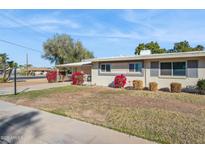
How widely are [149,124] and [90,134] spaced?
1.82 metres

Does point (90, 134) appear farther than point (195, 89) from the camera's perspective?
No

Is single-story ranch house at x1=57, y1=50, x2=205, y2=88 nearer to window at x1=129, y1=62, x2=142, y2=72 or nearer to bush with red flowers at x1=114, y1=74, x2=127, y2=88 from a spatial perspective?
window at x1=129, y1=62, x2=142, y2=72

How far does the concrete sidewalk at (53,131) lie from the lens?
4.56m

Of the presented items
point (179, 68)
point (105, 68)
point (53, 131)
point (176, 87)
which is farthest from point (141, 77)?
point (53, 131)

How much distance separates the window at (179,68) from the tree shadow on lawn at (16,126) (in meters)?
9.82

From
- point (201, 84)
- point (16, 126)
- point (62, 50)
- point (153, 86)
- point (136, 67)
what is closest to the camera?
point (16, 126)

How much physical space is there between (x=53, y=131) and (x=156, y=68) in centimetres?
1073

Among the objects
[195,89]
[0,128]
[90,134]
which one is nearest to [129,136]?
[90,134]

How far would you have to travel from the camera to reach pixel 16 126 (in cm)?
582

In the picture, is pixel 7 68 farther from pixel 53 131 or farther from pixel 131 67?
pixel 53 131

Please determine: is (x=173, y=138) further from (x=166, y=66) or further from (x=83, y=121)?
(x=166, y=66)

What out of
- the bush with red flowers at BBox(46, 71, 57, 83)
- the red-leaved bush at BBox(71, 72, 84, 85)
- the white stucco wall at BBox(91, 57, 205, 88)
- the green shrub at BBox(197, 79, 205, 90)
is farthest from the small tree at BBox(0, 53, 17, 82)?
the green shrub at BBox(197, 79, 205, 90)

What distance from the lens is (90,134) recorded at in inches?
193

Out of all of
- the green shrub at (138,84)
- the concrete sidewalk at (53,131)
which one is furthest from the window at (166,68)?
the concrete sidewalk at (53,131)
